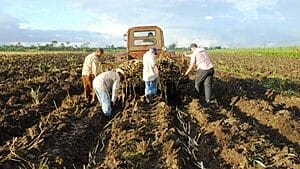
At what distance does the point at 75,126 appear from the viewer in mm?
9891

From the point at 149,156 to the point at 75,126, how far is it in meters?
2.69

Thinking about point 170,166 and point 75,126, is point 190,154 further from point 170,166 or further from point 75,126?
point 75,126

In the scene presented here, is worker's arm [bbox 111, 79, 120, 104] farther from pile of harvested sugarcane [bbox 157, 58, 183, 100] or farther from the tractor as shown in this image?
the tractor

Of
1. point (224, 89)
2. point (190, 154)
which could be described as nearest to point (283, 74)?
point (224, 89)

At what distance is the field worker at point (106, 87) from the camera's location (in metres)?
10.9

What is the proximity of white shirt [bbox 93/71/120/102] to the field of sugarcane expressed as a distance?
1.64 ft

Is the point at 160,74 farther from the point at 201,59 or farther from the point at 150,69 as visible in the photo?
the point at 201,59

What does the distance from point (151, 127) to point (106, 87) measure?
1844 millimetres

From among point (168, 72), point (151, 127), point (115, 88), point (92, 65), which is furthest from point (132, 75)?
point (151, 127)

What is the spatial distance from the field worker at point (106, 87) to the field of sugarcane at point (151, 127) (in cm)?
25

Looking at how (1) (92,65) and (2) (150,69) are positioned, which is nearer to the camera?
(2) (150,69)

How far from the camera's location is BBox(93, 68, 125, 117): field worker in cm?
1088

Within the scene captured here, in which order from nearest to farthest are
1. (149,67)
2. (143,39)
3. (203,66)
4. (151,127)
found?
1. (151,127)
2. (149,67)
3. (203,66)
4. (143,39)

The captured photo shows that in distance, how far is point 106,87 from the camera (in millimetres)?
10969
